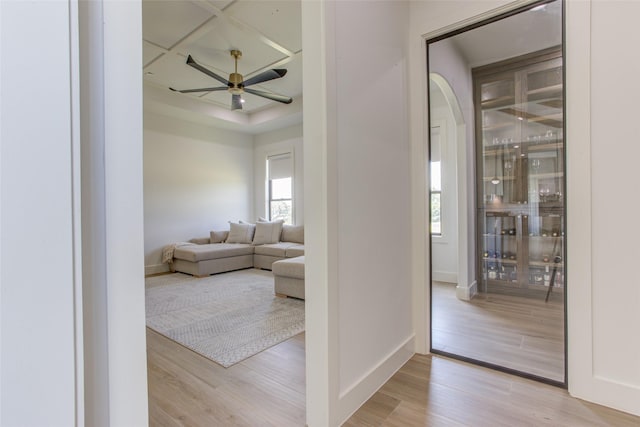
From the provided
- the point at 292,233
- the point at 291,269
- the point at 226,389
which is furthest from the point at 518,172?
the point at 292,233

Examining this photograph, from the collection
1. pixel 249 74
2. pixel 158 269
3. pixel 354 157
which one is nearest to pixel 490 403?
pixel 354 157

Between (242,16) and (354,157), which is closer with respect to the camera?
(354,157)

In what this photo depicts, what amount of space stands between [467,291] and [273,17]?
361 cm

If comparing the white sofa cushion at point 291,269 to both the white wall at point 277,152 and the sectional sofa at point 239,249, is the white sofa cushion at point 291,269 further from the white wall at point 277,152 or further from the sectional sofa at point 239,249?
the white wall at point 277,152

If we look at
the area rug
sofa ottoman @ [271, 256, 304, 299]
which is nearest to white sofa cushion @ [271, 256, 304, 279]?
sofa ottoman @ [271, 256, 304, 299]

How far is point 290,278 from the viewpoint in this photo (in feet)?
11.4

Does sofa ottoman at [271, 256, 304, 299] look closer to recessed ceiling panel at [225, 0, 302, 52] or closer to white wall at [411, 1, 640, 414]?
white wall at [411, 1, 640, 414]

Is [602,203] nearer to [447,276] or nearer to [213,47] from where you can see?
[447,276]

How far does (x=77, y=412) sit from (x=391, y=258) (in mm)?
1679

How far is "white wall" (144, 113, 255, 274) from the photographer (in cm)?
522

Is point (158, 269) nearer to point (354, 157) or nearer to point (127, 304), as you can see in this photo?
point (354, 157)

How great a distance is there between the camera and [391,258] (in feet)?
6.25

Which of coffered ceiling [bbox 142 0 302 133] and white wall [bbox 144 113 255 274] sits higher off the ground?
coffered ceiling [bbox 142 0 302 133]

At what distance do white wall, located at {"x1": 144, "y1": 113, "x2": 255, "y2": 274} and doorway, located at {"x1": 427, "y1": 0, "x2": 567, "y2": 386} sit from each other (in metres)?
4.31
